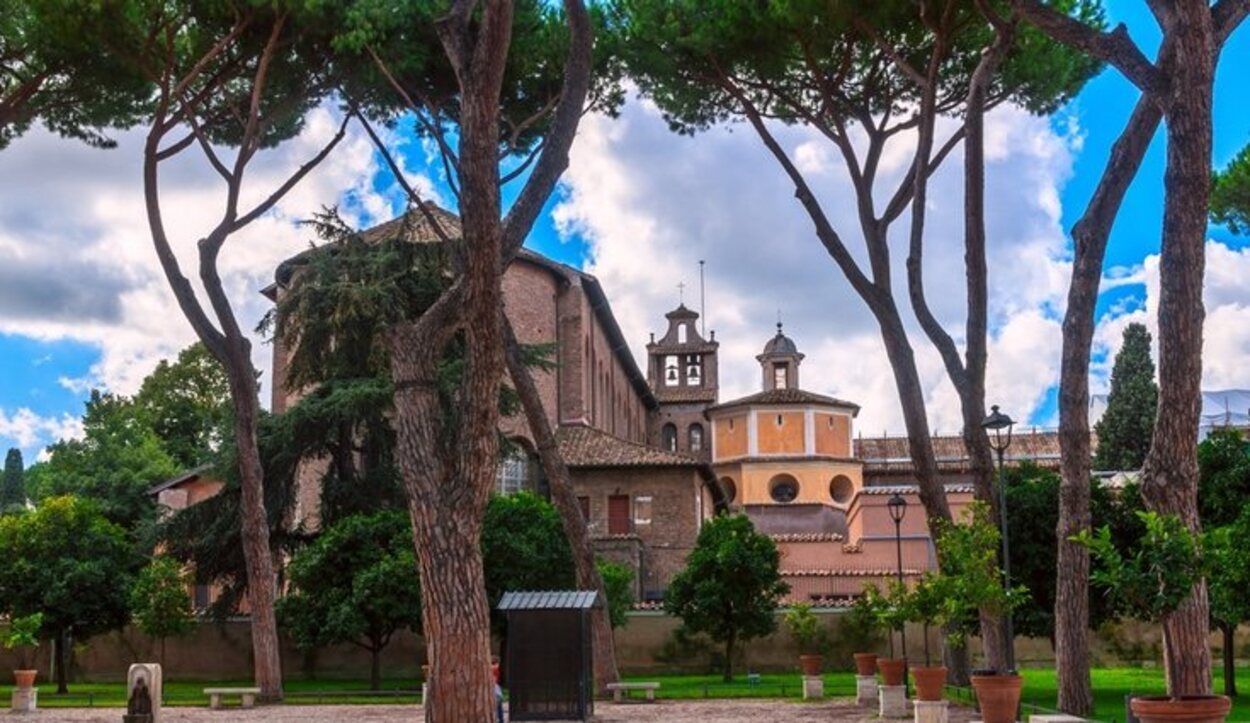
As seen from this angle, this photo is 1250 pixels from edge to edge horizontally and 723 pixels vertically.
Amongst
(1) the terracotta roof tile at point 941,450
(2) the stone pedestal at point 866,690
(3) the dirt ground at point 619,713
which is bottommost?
(3) the dirt ground at point 619,713

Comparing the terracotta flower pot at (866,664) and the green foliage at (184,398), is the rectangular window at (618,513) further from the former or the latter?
the green foliage at (184,398)

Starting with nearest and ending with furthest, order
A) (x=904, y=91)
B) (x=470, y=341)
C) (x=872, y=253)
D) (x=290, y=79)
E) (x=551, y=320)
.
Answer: (x=470, y=341) → (x=872, y=253) → (x=904, y=91) → (x=290, y=79) → (x=551, y=320)

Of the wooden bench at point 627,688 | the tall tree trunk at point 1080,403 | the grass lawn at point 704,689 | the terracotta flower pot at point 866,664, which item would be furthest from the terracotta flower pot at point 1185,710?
the wooden bench at point 627,688

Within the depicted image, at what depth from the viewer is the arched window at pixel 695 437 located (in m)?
69.8

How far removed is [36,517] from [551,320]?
16.8 meters

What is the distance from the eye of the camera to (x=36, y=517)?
27828mm

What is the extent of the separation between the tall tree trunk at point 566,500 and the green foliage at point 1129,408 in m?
33.6

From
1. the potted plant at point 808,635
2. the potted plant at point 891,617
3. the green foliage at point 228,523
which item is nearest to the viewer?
the potted plant at point 891,617

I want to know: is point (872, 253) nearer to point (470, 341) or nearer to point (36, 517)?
point (470, 341)

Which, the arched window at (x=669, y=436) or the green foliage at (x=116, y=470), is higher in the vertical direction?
the arched window at (x=669, y=436)

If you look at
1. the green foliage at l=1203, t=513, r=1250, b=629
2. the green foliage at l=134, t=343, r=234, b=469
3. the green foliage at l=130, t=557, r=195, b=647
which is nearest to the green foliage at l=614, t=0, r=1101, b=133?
the green foliage at l=1203, t=513, r=1250, b=629

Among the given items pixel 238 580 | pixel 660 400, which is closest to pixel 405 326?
pixel 238 580

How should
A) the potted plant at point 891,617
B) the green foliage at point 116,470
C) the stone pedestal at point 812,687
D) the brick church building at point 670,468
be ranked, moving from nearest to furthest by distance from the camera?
the potted plant at point 891,617 → the stone pedestal at point 812,687 → the brick church building at point 670,468 → the green foliage at point 116,470

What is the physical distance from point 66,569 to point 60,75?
1113cm
